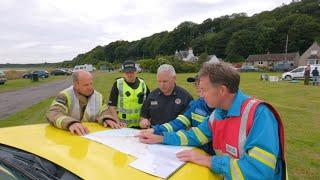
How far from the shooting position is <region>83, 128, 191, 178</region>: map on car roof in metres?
2.03

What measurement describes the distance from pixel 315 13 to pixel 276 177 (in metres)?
127

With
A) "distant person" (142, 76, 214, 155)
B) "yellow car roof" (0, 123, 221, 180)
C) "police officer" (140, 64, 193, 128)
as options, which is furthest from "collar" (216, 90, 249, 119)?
"police officer" (140, 64, 193, 128)

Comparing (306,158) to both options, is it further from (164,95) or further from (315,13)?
(315,13)

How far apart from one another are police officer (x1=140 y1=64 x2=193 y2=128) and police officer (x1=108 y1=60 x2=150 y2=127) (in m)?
0.89

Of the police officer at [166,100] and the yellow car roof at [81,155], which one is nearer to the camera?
the yellow car roof at [81,155]

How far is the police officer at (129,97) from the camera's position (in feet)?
17.7

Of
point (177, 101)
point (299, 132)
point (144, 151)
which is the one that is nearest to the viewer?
point (144, 151)

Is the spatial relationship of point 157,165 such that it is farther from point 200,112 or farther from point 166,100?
point 166,100

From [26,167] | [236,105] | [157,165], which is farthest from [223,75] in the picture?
[26,167]

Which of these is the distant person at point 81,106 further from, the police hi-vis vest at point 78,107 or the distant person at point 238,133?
the distant person at point 238,133

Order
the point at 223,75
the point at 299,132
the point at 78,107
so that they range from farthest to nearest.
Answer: the point at 299,132, the point at 78,107, the point at 223,75

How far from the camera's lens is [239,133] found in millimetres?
2168

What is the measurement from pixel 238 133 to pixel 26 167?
1.40 meters

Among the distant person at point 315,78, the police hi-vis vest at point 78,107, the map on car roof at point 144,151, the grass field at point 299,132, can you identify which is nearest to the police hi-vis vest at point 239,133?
the map on car roof at point 144,151
